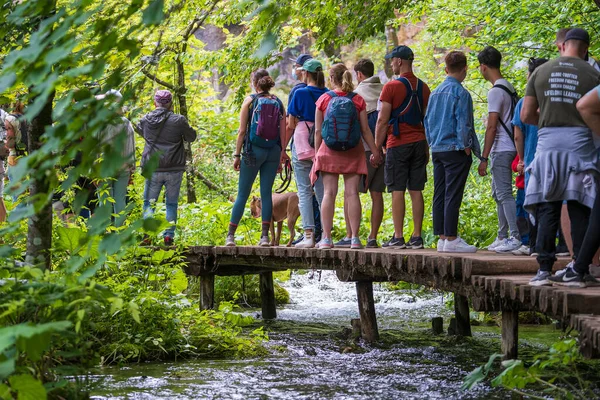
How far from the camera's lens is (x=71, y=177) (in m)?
3.26

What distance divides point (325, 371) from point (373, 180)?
2.90 metres

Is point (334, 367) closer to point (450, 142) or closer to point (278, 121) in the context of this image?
point (450, 142)

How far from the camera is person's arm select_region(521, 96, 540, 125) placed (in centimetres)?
572

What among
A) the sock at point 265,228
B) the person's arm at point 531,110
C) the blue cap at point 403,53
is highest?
the blue cap at point 403,53

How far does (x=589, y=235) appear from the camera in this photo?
16.4 feet

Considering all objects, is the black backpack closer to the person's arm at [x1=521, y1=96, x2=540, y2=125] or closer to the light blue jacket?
the light blue jacket

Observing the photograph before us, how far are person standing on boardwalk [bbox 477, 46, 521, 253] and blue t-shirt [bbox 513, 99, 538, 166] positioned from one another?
363mm

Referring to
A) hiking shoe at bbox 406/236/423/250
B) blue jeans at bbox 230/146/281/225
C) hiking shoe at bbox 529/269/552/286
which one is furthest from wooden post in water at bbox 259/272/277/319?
hiking shoe at bbox 529/269/552/286

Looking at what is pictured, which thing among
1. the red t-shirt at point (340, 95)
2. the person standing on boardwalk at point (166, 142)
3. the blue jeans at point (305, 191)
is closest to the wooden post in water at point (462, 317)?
the blue jeans at point (305, 191)

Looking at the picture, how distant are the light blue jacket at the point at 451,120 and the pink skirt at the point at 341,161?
0.91 meters

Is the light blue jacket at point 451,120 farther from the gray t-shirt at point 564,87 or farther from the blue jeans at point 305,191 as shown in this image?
the gray t-shirt at point 564,87

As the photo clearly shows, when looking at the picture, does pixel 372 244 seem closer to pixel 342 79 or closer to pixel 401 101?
pixel 401 101

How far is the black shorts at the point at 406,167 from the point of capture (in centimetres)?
849

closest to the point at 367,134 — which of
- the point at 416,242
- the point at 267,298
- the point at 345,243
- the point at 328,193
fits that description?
the point at 328,193
